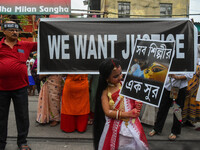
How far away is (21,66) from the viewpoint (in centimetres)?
299

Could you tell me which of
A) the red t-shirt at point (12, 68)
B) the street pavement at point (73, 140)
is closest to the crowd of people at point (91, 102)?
the red t-shirt at point (12, 68)

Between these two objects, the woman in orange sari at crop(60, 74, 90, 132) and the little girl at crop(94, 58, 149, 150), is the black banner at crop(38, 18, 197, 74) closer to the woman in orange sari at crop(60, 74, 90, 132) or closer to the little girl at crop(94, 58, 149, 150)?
the woman in orange sari at crop(60, 74, 90, 132)

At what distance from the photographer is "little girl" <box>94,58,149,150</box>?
1877 mm

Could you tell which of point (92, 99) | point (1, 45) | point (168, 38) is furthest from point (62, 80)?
point (168, 38)

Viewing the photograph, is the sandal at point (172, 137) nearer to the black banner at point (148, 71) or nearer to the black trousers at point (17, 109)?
the black banner at point (148, 71)

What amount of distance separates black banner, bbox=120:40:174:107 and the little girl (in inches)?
3.7

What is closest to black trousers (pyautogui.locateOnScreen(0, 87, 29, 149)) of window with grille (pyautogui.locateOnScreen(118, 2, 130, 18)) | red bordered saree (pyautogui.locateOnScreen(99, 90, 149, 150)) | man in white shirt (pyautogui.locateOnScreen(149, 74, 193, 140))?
red bordered saree (pyautogui.locateOnScreen(99, 90, 149, 150))

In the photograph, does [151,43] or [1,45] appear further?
[1,45]

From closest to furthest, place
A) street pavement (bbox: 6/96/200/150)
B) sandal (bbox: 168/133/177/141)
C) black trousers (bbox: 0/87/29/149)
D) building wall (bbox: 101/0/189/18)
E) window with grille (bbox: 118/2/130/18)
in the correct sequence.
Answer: black trousers (bbox: 0/87/29/149), street pavement (bbox: 6/96/200/150), sandal (bbox: 168/133/177/141), building wall (bbox: 101/0/189/18), window with grille (bbox: 118/2/130/18)

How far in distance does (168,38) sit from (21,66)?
7.20 feet

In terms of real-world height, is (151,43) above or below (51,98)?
above

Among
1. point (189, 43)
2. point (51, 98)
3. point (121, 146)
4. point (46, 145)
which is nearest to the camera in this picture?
point (121, 146)

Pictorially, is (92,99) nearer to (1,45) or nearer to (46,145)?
(46,145)

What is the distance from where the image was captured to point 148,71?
192 cm
